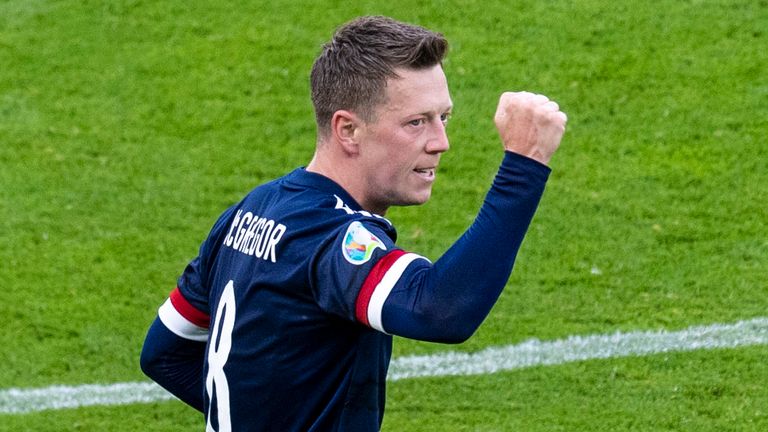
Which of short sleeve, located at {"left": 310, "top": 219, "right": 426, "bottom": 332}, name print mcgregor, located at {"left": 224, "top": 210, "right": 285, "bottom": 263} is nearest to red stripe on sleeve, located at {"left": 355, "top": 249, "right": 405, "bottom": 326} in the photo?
short sleeve, located at {"left": 310, "top": 219, "right": 426, "bottom": 332}

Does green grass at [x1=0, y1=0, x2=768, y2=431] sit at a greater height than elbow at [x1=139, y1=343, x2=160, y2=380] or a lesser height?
lesser

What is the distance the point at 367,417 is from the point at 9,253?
4343mm

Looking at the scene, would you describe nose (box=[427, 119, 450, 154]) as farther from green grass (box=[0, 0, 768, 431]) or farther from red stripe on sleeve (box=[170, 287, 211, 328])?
green grass (box=[0, 0, 768, 431])

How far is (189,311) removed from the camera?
11.4ft

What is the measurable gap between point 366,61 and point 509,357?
304cm

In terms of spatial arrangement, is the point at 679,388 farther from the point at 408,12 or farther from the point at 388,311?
the point at 408,12

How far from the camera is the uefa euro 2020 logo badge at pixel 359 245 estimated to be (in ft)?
8.96

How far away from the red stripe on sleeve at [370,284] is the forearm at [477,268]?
63 millimetres

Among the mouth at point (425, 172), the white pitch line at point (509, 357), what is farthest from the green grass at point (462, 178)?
the mouth at point (425, 172)

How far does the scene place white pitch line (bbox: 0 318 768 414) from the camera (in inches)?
226

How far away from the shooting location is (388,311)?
2682 mm

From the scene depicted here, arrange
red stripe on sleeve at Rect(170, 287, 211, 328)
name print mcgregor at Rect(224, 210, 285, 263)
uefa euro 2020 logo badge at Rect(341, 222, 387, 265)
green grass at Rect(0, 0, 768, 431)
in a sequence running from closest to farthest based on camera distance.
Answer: uefa euro 2020 logo badge at Rect(341, 222, 387, 265)
name print mcgregor at Rect(224, 210, 285, 263)
red stripe on sleeve at Rect(170, 287, 211, 328)
green grass at Rect(0, 0, 768, 431)

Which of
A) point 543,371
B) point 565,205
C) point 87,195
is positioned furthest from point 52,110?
point 543,371

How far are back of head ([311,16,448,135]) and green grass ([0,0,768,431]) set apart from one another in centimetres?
248
